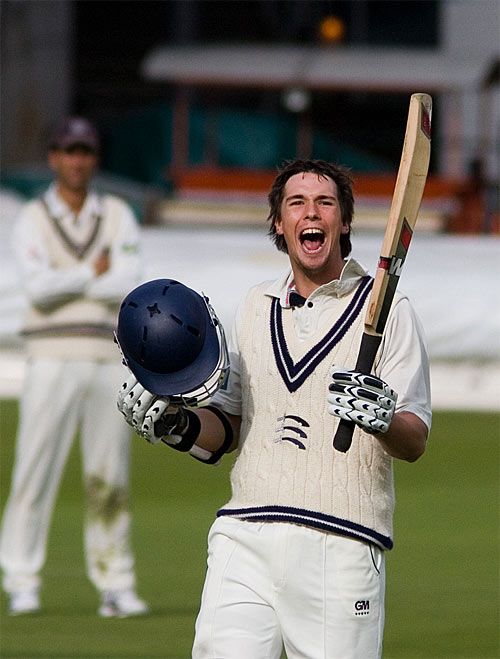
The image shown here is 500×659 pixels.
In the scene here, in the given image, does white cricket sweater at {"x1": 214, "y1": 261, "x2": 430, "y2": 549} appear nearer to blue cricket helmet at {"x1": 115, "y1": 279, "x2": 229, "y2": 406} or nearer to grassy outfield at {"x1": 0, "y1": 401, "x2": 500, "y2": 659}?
blue cricket helmet at {"x1": 115, "y1": 279, "x2": 229, "y2": 406}

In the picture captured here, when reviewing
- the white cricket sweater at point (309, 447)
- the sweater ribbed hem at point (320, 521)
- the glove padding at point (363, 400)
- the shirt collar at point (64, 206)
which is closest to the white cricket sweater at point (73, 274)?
the shirt collar at point (64, 206)

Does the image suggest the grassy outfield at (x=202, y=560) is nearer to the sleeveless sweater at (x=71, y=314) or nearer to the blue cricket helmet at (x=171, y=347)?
the sleeveless sweater at (x=71, y=314)

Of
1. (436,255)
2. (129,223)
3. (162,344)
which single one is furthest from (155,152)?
(162,344)

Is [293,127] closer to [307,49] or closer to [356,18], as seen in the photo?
[307,49]

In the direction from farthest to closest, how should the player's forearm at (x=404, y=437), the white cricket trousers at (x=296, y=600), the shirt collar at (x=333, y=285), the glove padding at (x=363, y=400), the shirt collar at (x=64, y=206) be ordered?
the shirt collar at (x=64, y=206), the shirt collar at (x=333, y=285), the white cricket trousers at (x=296, y=600), the player's forearm at (x=404, y=437), the glove padding at (x=363, y=400)

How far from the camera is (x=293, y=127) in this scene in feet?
76.1

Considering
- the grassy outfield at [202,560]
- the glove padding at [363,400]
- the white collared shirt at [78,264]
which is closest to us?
the glove padding at [363,400]

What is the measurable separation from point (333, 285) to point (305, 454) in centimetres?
39

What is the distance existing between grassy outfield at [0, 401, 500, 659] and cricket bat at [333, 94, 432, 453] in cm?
249

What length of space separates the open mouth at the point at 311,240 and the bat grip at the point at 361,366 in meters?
0.25

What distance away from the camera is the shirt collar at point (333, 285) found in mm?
3699

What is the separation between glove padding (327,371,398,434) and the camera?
3.34 m

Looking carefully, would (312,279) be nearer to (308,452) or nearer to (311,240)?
(311,240)

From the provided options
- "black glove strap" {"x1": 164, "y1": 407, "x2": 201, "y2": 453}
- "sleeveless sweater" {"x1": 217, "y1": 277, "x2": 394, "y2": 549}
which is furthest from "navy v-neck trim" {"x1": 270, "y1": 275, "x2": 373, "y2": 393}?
"black glove strap" {"x1": 164, "y1": 407, "x2": 201, "y2": 453}
